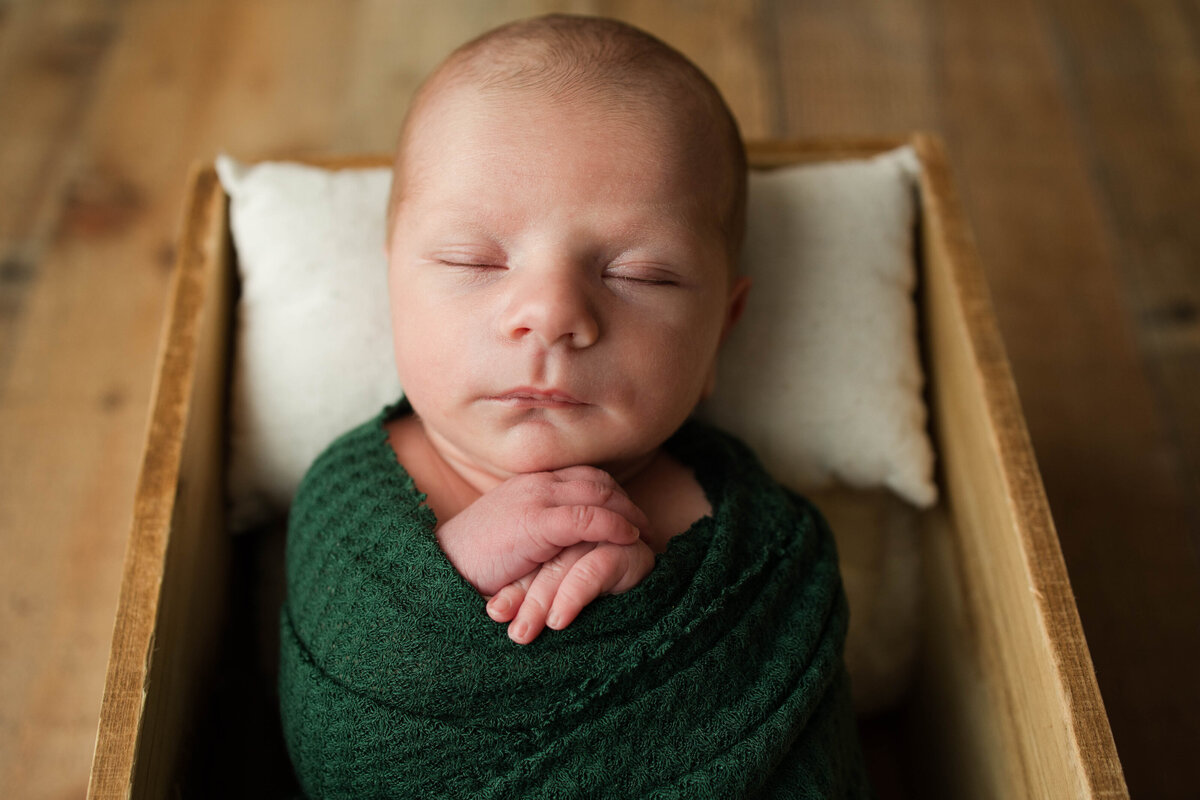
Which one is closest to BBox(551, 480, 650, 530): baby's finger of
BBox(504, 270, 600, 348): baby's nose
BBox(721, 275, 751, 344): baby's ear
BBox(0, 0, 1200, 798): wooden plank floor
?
BBox(504, 270, 600, 348): baby's nose

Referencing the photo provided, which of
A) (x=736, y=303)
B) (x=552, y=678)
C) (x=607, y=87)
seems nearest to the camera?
(x=552, y=678)

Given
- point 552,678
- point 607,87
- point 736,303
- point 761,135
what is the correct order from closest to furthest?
point 552,678, point 607,87, point 736,303, point 761,135

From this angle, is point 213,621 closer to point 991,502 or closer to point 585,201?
point 585,201

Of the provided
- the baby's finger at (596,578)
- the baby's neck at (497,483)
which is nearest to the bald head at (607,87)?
the baby's neck at (497,483)

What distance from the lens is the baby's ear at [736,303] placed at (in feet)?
3.52

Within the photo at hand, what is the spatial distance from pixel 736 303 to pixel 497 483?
35 cm

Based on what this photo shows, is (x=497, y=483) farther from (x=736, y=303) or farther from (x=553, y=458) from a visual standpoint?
(x=736, y=303)

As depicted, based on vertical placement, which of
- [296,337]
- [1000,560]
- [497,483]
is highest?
[296,337]

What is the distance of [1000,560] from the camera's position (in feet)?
3.17

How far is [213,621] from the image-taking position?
105cm

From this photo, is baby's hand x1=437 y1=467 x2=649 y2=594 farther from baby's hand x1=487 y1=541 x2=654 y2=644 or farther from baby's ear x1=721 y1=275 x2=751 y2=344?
baby's ear x1=721 y1=275 x2=751 y2=344

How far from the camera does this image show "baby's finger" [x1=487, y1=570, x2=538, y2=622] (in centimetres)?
80

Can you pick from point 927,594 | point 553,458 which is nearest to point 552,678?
point 553,458

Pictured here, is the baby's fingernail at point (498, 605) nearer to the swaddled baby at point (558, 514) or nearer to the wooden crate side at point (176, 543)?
the swaddled baby at point (558, 514)
